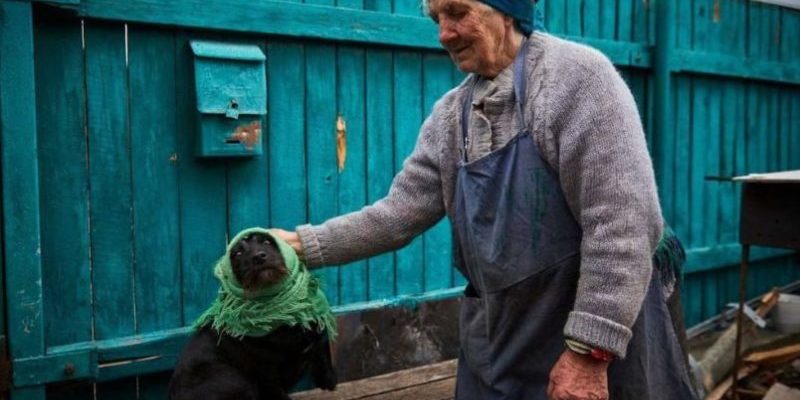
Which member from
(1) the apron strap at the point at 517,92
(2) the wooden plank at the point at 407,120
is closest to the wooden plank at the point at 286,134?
(2) the wooden plank at the point at 407,120

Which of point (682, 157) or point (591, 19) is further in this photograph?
point (682, 157)

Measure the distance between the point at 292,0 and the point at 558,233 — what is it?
1855 mm

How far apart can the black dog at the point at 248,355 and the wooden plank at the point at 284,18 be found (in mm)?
1067

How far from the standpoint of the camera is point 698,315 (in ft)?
18.1

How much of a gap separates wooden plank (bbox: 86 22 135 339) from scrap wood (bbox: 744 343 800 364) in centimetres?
358

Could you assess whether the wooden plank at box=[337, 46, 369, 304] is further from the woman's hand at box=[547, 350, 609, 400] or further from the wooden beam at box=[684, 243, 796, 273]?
the wooden beam at box=[684, 243, 796, 273]

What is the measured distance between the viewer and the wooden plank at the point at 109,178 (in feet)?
9.22

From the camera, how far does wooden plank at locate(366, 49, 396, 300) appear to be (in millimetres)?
3564

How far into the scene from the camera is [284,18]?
318 centimetres

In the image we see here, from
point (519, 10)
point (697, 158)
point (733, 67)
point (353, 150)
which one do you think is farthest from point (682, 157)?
point (519, 10)

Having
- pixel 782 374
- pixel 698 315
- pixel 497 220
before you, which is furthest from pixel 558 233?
pixel 698 315

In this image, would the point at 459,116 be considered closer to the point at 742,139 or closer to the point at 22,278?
the point at 22,278

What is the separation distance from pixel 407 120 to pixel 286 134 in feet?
2.23

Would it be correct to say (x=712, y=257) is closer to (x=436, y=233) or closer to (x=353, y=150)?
(x=436, y=233)
